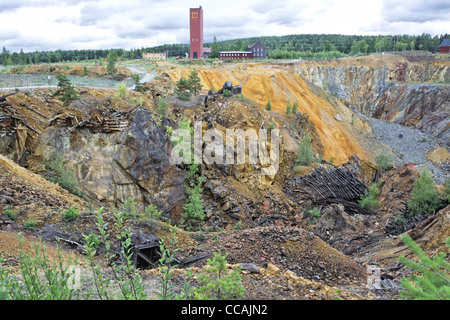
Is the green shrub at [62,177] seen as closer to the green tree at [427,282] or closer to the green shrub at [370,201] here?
the green tree at [427,282]

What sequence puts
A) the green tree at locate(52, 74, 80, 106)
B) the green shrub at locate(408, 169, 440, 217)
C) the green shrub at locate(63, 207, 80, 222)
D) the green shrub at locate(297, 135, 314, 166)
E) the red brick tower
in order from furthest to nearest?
1. the red brick tower
2. the green shrub at locate(297, 135, 314, 166)
3. the green tree at locate(52, 74, 80, 106)
4. the green shrub at locate(408, 169, 440, 217)
5. the green shrub at locate(63, 207, 80, 222)

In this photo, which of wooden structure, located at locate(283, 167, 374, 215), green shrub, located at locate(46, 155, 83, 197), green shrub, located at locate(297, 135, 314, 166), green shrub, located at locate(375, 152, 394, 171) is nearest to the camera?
green shrub, located at locate(46, 155, 83, 197)

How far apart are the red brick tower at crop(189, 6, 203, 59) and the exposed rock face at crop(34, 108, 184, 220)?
169ft

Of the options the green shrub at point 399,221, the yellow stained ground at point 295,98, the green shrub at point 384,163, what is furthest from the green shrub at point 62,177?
the green shrub at point 384,163

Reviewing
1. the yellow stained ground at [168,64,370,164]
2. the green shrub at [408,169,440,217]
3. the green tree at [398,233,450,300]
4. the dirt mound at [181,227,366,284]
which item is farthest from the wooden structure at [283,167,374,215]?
the green tree at [398,233,450,300]

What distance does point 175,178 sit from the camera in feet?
53.2

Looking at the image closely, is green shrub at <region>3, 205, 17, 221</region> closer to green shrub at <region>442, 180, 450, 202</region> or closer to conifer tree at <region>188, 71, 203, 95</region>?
green shrub at <region>442, 180, 450, 202</region>

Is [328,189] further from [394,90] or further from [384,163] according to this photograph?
[394,90]

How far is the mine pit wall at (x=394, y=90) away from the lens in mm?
46594

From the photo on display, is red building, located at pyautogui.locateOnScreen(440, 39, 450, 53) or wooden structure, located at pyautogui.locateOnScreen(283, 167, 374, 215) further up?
red building, located at pyautogui.locateOnScreen(440, 39, 450, 53)

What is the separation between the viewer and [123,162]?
49.6 ft

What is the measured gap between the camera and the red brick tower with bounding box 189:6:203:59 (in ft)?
203

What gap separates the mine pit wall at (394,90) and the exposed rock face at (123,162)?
3844 cm

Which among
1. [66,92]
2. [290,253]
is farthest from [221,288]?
[66,92]
